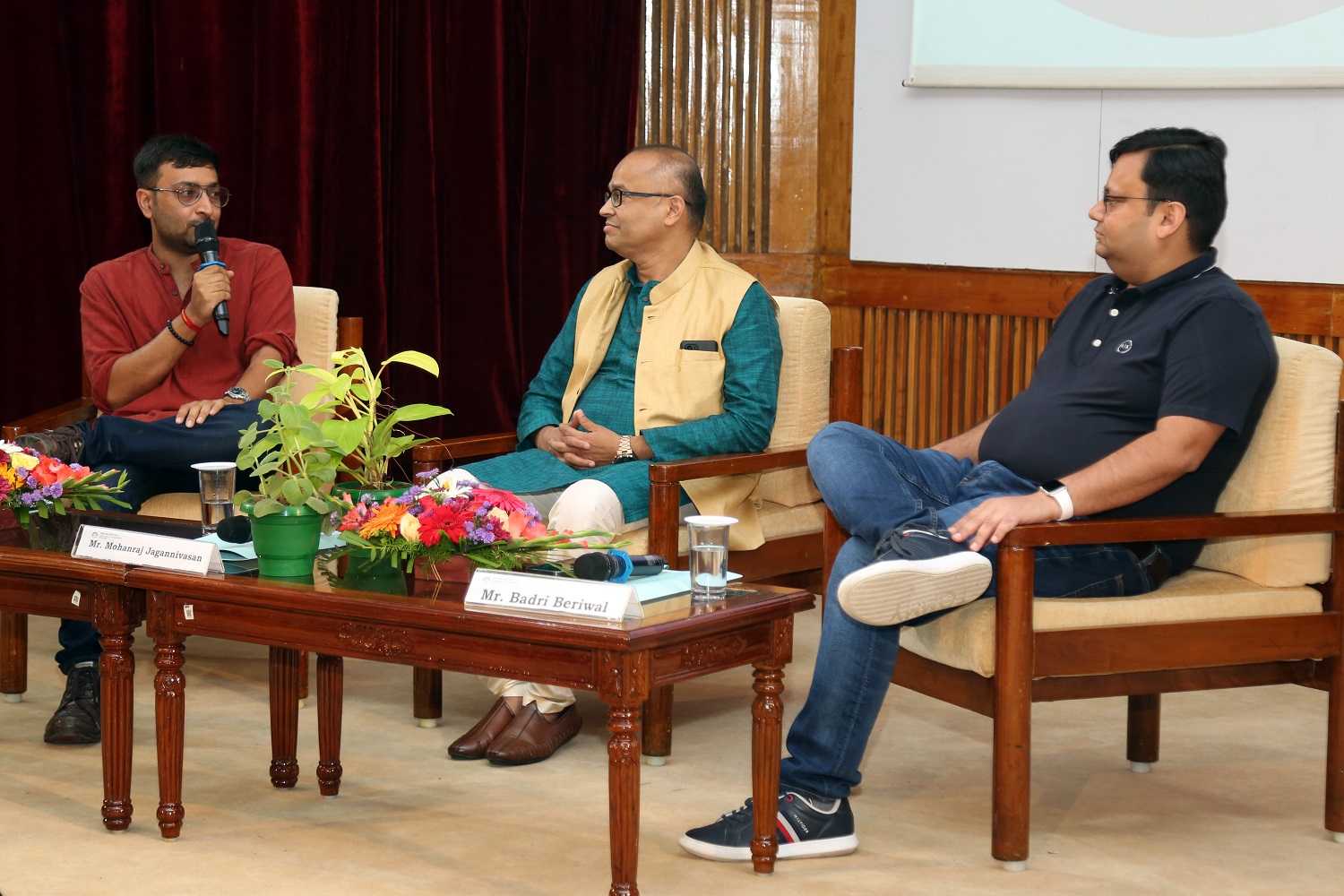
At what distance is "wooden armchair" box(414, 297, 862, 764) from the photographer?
10.3ft

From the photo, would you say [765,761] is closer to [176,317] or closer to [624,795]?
[624,795]

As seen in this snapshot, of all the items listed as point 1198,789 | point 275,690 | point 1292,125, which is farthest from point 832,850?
point 1292,125

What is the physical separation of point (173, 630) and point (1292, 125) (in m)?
2.98

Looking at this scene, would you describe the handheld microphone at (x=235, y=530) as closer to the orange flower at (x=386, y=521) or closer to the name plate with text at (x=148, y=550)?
the name plate with text at (x=148, y=550)

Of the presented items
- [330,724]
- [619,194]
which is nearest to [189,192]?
[619,194]

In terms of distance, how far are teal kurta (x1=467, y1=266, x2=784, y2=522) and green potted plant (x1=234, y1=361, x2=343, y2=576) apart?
84cm

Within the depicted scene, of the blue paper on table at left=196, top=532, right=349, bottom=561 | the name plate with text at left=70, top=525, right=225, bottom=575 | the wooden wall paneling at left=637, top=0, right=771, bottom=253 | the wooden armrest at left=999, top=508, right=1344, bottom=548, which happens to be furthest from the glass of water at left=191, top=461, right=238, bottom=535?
the wooden wall paneling at left=637, top=0, right=771, bottom=253

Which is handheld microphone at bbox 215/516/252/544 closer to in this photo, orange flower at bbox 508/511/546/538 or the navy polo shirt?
orange flower at bbox 508/511/546/538

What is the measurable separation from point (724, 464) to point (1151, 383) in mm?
861

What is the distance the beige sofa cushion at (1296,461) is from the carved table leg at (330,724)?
1665 millimetres

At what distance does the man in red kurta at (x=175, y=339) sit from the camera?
11.9ft

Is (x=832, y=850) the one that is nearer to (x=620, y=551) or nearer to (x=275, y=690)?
(x=620, y=551)

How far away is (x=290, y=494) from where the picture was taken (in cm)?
253

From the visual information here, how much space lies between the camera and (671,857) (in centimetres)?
262
